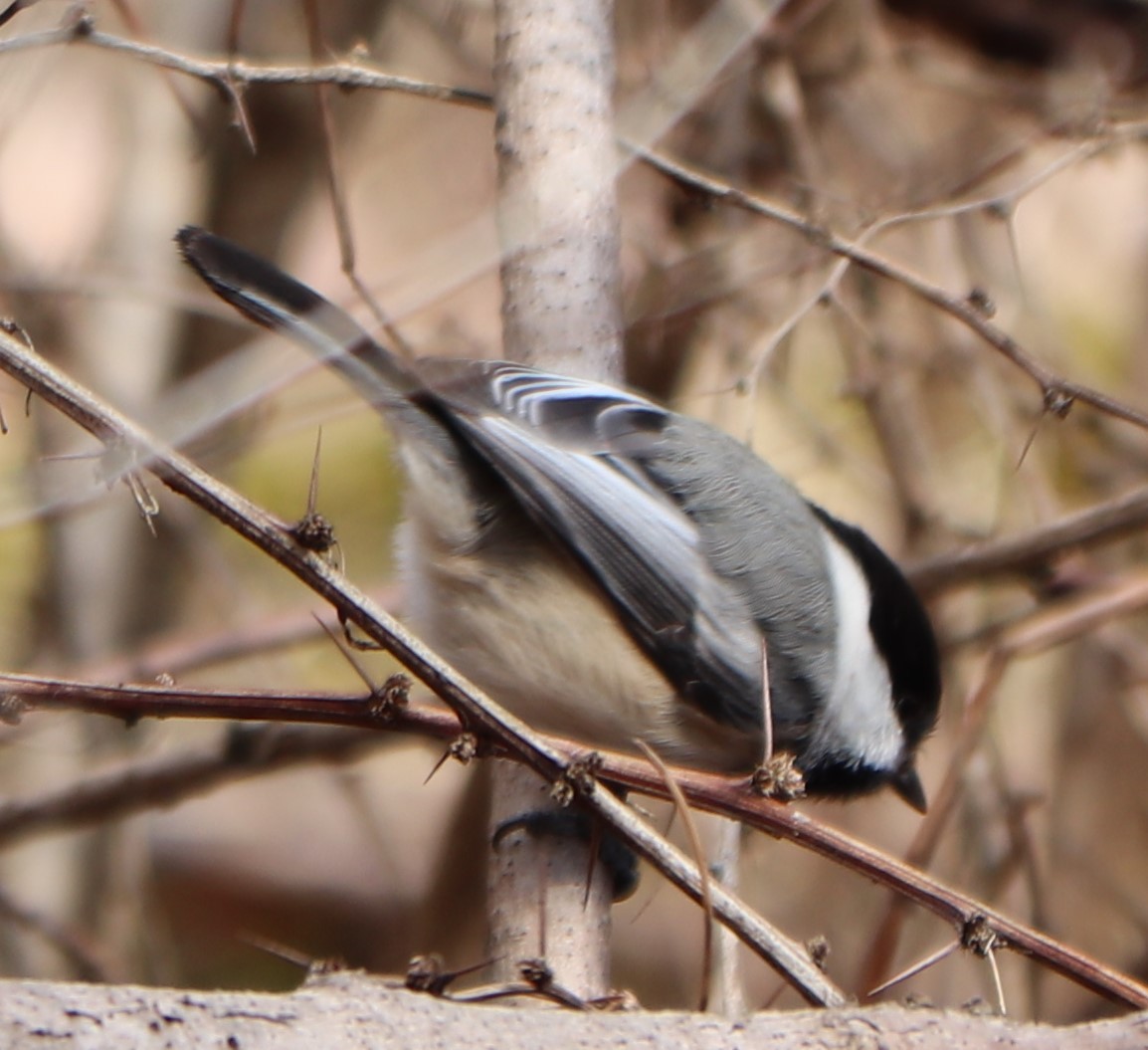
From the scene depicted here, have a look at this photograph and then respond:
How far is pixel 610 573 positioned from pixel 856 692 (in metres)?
0.39

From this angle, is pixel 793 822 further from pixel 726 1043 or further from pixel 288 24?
pixel 288 24

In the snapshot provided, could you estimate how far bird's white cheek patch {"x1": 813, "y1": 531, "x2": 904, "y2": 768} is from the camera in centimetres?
183

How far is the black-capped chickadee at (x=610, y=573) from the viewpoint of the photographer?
1.72 m

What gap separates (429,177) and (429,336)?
183cm

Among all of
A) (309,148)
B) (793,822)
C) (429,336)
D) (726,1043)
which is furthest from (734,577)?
(309,148)

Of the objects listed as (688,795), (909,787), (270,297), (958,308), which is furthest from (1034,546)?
(270,297)

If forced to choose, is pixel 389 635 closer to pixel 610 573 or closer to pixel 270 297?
pixel 270 297

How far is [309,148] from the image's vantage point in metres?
2.94

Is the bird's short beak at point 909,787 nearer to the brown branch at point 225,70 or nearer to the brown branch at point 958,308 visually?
the brown branch at point 958,308

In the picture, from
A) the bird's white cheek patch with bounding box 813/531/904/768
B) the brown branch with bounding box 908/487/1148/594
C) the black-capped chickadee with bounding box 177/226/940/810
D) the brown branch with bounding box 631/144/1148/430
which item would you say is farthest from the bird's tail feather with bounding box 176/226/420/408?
the brown branch with bounding box 908/487/1148/594

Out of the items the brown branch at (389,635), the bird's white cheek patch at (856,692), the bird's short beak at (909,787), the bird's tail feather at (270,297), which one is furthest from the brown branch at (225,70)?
the bird's short beak at (909,787)

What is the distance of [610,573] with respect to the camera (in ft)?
5.70

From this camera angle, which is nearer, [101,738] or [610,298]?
[610,298]

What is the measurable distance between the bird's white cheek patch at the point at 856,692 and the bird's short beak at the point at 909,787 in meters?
0.09
